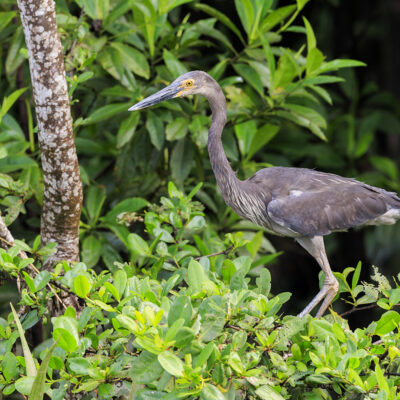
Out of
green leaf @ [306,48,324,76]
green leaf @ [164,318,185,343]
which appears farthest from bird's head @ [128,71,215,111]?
green leaf @ [164,318,185,343]

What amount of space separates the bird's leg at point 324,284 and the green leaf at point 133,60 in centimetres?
117

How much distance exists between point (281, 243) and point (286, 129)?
1133 millimetres

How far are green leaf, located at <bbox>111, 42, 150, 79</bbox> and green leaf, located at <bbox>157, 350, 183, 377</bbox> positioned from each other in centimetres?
207

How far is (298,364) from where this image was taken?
1.96 meters

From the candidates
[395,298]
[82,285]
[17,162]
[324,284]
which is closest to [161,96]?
[17,162]

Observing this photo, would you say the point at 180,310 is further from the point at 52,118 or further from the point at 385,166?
the point at 385,166

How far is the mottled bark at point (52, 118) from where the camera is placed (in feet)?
7.63

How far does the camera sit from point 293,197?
10.2 ft

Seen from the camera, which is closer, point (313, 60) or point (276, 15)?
point (313, 60)

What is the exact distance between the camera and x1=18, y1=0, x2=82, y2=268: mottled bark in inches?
91.5

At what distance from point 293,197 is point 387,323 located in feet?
3.79

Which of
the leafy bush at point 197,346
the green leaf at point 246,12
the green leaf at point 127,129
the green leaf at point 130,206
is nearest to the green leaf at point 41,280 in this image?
the leafy bush at point 197,346

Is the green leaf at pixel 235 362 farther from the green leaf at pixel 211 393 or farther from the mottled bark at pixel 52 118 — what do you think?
the mottled bark at pixel 52 118

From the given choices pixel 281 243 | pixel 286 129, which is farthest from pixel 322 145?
pixel 281 243
